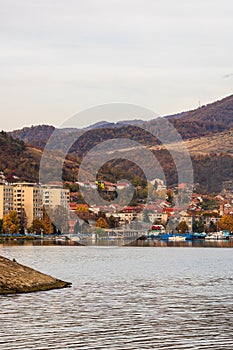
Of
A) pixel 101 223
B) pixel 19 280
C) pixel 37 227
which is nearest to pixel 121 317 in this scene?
pixel 19 280

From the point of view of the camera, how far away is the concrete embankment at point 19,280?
140 feet

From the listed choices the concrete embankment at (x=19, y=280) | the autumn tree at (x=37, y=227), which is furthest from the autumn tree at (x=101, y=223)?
the concrete embankment at (x=19, y=280)

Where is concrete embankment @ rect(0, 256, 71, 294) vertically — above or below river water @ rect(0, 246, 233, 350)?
above

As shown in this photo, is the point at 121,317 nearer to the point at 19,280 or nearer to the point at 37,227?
the point at 19,280

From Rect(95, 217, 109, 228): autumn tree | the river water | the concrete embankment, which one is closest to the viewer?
the river water

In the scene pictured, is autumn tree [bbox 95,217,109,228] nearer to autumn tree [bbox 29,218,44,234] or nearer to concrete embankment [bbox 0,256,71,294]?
autumn tree [bbox 29,218,44,234]

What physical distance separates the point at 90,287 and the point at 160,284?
5.35 meters

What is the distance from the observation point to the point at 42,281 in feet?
150

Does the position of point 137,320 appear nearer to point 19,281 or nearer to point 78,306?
point 78,306

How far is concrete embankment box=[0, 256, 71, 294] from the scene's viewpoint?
4266 centimetres

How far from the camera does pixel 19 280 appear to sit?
43.7 metres

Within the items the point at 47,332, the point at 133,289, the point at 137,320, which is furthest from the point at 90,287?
the point at 47,332

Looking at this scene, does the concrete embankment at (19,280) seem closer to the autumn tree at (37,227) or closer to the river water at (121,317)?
the river water at (121,317)

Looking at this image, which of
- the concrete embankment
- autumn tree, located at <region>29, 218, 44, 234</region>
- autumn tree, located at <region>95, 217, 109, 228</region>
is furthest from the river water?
autumn tree, located at <region>29, 218, 44, 234</region>
